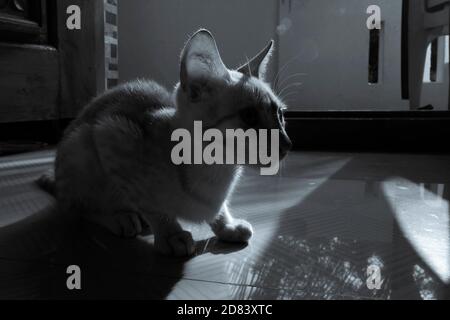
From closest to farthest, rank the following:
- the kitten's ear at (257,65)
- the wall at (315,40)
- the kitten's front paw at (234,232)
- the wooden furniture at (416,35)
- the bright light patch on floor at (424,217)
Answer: the bright light patch on floor at (424,217), the kitten's front paw at (234,232), the kitten's ear at (257,65), the wooden furniture at (416,35), the wall at (315,40)

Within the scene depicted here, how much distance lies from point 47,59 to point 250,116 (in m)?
1.71

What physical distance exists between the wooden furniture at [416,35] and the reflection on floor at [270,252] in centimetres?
175

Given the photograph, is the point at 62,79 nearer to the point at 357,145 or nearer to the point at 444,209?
the point at 357,145

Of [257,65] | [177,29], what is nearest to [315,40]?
[177,29]

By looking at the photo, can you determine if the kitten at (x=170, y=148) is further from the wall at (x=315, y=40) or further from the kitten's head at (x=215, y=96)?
the wall at (x=315, y=40)

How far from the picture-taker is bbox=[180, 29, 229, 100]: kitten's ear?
0.89m

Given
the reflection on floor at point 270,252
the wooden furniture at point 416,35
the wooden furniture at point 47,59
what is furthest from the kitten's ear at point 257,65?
the wooden furniture at point 416,35

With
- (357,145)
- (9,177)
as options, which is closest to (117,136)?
(9,177)

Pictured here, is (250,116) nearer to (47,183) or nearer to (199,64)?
(199,64)

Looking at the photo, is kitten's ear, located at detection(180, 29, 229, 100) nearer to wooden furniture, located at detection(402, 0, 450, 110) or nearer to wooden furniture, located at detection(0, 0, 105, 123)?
wooden furniture, located at detection(0, 0, 105, 123)

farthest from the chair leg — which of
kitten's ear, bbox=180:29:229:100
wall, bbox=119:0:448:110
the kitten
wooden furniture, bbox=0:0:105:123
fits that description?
kitten's ear, bbox=180:29:229:100

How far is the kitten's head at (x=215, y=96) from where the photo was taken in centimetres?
90

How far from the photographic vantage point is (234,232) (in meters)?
0.97

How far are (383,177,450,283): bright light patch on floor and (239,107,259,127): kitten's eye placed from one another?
0.41 m
